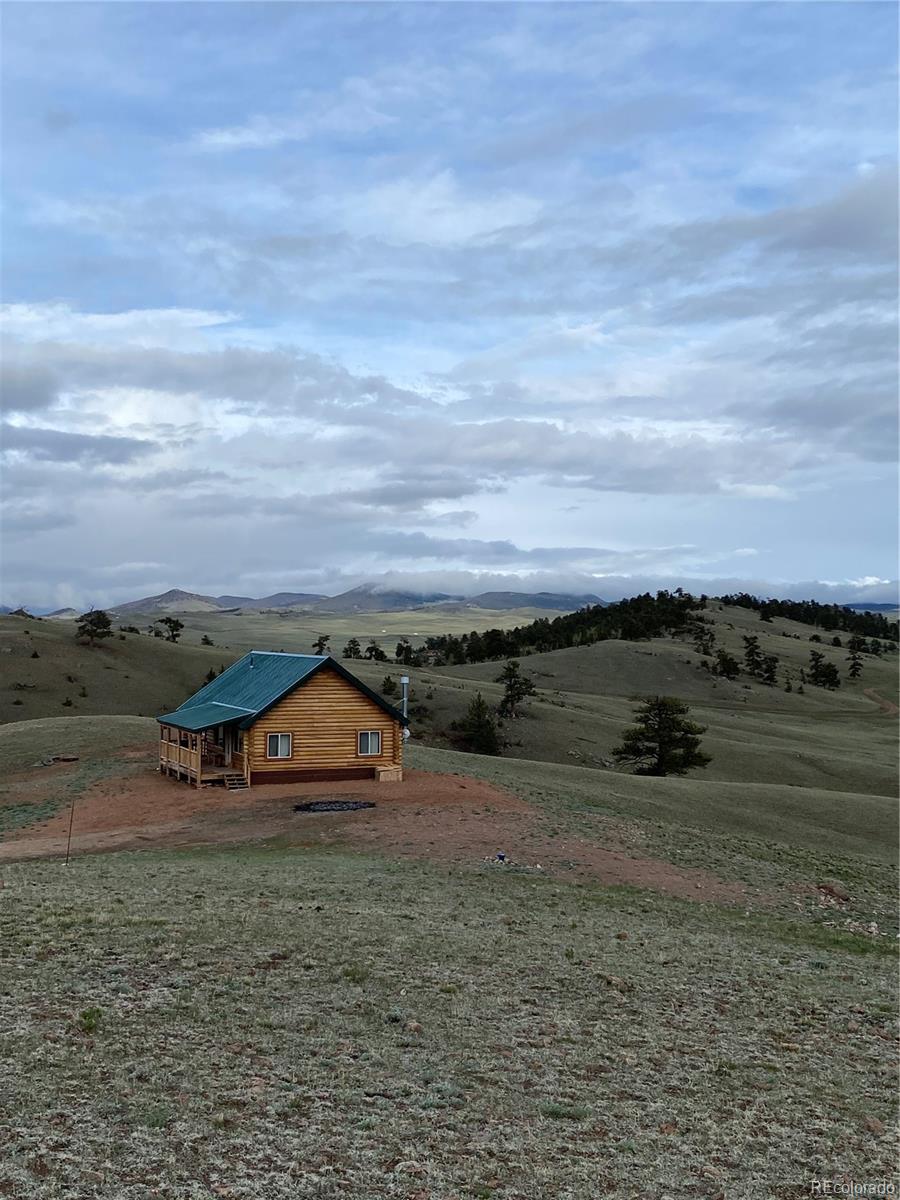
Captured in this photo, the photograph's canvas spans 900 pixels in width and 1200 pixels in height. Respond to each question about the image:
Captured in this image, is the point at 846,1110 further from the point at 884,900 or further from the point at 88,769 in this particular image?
the point at 88,769

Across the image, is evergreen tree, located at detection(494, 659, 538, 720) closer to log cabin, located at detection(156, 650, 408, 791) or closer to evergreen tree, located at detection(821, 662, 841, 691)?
log cabin, located at detection(156, 650, 408, 791)

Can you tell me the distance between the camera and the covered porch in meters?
38.4

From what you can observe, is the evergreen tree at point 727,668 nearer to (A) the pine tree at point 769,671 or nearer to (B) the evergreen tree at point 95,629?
(A) the pine tree at point 769,671

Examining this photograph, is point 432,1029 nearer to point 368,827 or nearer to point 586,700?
point 368,827

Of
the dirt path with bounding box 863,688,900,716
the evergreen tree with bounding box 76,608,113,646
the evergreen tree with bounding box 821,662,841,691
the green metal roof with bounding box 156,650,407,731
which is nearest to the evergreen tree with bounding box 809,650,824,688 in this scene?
the evergreen tree with bounding box 821,662,841,691

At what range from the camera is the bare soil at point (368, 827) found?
92.1 feet

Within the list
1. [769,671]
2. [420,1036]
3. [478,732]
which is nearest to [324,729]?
[420,1036]

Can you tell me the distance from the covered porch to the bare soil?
2.31 ft

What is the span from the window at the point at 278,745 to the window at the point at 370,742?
325 centimetres

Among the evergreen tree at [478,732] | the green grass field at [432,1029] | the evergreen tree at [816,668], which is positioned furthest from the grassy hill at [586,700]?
the green grass field at [432,1029]

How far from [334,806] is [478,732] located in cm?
3913

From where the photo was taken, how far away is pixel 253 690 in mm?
41656

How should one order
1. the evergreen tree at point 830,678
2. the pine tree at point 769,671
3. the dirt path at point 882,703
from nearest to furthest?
the dirt path at point 882,703 → the pine tree at point 769,671 → the evergreen tree at point 830,678

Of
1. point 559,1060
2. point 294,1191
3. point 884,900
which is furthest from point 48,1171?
point 884,900
